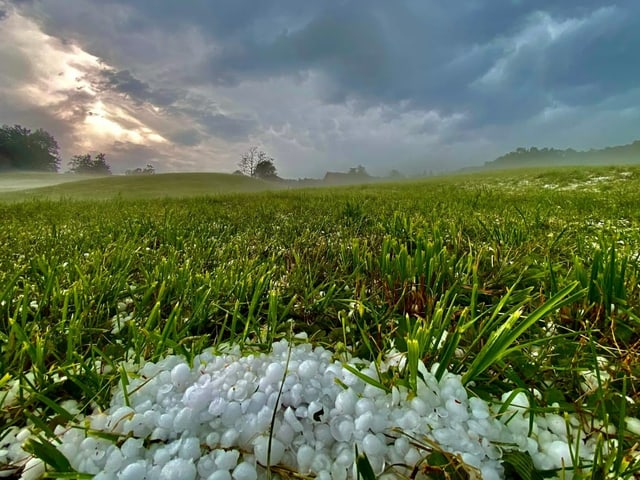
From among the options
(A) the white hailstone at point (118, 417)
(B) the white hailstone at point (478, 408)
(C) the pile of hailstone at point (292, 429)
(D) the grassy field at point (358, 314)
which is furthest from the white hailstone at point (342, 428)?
(A) the white hailstone at point (118, 417)

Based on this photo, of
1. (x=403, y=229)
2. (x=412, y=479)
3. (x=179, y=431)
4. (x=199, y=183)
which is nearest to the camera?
(x=412, y=479)

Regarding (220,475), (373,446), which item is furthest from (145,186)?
(373,446)

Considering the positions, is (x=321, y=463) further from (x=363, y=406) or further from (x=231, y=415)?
(x=231, y=415)

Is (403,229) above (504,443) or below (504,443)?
above

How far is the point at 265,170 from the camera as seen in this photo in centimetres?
7438

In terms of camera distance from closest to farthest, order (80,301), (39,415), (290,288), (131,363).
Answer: (39,415), (131,363), (80,301), (290,288)

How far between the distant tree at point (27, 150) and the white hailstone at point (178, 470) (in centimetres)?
9441

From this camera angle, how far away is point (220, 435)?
987mm

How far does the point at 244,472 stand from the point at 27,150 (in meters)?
99.3

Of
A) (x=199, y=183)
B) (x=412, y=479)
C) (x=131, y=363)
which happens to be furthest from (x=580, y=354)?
(x=199, y=183)

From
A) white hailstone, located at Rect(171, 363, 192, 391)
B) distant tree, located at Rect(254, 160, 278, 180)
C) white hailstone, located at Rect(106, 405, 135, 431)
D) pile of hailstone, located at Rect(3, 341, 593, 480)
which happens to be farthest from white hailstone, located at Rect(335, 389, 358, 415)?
distant tree, located at Rect(254, 160, 278, 180)

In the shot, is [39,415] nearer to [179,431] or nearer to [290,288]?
[179,431]

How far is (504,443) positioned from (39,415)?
5.17ft

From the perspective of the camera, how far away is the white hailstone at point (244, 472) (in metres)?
0.86
